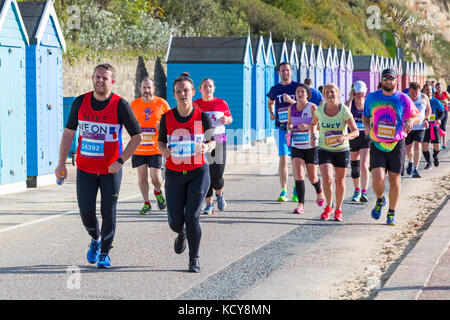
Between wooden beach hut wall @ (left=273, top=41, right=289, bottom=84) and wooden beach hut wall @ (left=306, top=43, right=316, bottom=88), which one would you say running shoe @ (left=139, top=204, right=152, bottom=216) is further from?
wooden beach hut wall @ (left=306, top=43, right=316, bottom=88)

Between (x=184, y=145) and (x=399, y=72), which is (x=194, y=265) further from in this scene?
(x=399, y=72)

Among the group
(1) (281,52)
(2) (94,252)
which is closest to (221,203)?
(2) (94,252)

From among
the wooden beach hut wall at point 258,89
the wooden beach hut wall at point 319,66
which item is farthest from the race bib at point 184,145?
the wooden beach hut wall at point 319,66

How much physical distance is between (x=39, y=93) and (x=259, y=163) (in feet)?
20.7

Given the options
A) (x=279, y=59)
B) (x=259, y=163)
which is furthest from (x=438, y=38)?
(x=259, y=163)

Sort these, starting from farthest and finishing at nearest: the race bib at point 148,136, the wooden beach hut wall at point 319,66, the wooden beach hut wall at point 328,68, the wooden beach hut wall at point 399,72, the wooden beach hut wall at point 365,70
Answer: the wooden beach hut wall at point 399,72 < the wooden beach hut wall at point 365,70 < the wooden beach hut wall at point 328,68 < the wooden beach hut wall at point 319,66 < the race bib at point 148,136

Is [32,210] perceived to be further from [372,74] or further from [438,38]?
[438,38]

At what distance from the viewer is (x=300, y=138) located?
460 inches

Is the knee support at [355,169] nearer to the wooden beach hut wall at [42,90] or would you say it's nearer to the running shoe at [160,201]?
the running shoe at [160,201]

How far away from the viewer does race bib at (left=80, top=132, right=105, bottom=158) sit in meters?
7.80

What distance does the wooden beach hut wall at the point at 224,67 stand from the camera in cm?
2530

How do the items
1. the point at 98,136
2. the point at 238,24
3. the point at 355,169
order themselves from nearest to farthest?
the point at 98,136 → the point at 355,169 → the point at 238,24

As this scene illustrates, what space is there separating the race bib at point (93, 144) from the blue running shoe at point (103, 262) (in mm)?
895

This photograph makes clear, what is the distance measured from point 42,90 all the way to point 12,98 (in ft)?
3.74
